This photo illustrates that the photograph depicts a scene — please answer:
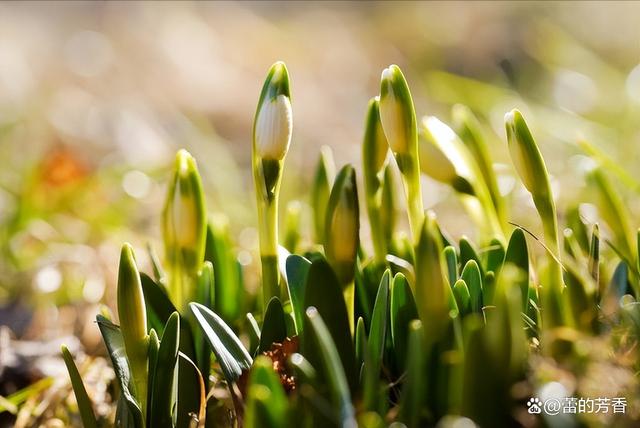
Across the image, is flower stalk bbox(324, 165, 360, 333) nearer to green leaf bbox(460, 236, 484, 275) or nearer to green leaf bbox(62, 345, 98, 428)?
green leaf bbox(460, 236, 484, 275)

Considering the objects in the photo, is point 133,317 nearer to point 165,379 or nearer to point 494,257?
point 165,379

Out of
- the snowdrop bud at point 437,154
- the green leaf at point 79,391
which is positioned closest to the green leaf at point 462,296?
the snowdrop bud at point 437,154

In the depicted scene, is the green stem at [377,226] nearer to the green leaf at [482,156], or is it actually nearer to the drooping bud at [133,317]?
the green leaf at [482,156]

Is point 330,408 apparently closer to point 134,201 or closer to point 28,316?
point 28,316

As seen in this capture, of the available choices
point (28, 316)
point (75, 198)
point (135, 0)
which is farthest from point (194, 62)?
point (28, 316)

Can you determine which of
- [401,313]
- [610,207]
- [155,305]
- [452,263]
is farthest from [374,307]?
[610,207]

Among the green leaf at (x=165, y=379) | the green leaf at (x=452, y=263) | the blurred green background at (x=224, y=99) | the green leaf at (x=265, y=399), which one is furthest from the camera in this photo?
the blurred green background at (x=224, y=99)
